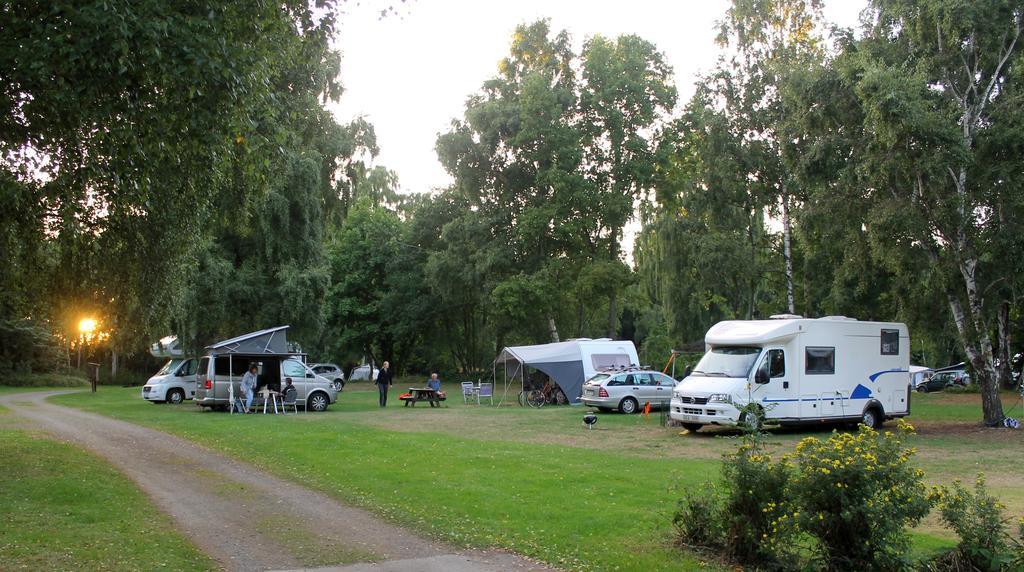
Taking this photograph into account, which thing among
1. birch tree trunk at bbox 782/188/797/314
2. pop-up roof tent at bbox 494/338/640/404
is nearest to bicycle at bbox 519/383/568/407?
pop-up roof tent at bbox 494/338/640/404

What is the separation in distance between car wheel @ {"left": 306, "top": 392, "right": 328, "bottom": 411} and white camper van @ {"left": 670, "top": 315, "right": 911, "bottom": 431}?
11.5m

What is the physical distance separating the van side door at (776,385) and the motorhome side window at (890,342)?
3146 millimetres

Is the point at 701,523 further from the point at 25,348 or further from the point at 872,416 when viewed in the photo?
Answer: the point at 25,348

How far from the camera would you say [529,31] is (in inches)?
1578

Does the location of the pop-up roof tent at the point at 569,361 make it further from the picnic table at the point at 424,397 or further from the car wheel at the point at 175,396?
the car wheel at the point at 175,396

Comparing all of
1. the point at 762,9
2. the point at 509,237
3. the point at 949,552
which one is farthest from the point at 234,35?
the point at 509,237

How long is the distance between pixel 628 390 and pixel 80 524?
60.9ft

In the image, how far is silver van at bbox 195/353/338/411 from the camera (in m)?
23.8

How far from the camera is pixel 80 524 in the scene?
793cm

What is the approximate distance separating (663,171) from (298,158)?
59.9 ft

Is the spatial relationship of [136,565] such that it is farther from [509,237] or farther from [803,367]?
[509,237]

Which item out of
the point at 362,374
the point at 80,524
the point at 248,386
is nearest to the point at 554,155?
the point at 248,386

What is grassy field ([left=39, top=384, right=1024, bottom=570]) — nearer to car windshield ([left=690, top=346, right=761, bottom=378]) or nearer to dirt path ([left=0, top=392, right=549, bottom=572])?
dirt path ([left=0, top=392, right=549, bottom=572])

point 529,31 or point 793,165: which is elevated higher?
point 529,31
